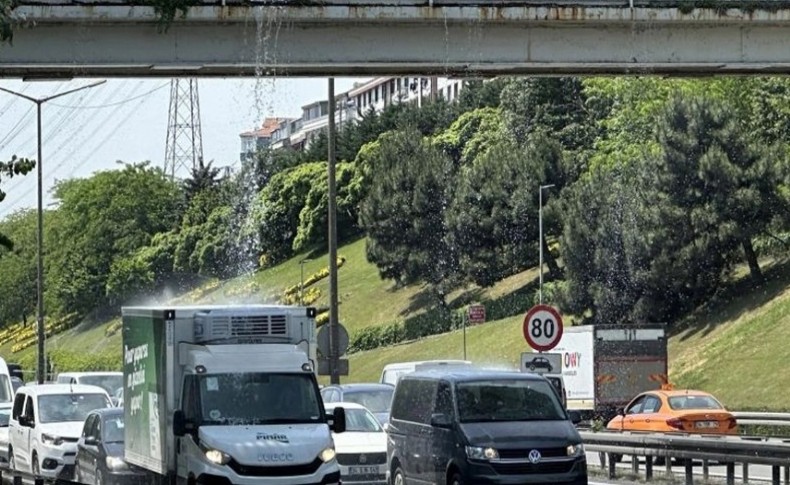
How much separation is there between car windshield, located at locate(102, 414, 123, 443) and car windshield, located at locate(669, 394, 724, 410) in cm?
1184

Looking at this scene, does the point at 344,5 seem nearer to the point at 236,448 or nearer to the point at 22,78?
the point at 22,78

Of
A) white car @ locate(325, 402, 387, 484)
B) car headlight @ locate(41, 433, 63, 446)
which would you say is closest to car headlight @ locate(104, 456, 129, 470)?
white car @ locate(325, 402, 387, 484)

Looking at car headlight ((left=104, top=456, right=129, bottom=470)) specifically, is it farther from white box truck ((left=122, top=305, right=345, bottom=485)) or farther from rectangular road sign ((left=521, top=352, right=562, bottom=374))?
rectangular road sign ((left=521, top=352, right=562, bottom=374))

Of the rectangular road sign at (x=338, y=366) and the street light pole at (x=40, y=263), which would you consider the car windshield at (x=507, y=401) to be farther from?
the street light pole at (x=40, y=263)

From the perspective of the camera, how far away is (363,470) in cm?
2617

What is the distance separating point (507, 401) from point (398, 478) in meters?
2.35

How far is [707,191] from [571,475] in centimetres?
5174

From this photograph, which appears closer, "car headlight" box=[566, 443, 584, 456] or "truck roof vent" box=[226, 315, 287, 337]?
"truck roof vent" box=[226, 315, 287, 337]

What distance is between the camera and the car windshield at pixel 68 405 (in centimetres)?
3231

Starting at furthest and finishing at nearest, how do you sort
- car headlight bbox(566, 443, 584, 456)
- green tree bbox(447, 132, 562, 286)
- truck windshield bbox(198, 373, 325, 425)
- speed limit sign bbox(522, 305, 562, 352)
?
green tree bbox(447, 132, 562, 286)
speed limit sign bbox(522, 305, 562, 352)
car headlight bbox(566, 443, 584, 456)
truck windshield bbox(198, 373, 325, 425)

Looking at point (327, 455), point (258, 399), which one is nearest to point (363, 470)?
point (258, 399)

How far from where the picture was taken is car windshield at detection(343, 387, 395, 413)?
3241cm

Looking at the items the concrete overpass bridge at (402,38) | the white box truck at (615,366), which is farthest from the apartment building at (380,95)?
the concrete overpass bridge at (402,38)

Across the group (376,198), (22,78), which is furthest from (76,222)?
(22,78)
